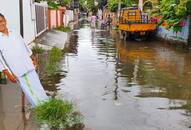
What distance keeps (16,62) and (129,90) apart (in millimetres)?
4299

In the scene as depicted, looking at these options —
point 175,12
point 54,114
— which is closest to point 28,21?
point 175,12

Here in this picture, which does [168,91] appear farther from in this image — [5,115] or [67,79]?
[5,115]

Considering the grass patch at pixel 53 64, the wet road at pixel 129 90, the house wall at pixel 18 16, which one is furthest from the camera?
the grass patch at pixel 53 64

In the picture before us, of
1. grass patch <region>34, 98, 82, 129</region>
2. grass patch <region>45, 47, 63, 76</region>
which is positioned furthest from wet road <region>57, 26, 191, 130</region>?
grass patch <region>34, 98, 82, 129</region>

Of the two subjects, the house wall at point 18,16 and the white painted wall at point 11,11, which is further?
the house wall at point 18,16

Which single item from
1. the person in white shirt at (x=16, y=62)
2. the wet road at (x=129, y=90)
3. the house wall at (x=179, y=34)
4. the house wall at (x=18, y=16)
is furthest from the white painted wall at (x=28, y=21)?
the person in white shirt at (x=16, y=62)

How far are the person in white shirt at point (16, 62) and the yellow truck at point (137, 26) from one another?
64.7 ft

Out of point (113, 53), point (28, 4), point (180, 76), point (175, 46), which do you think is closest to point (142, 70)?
point (180, 76)

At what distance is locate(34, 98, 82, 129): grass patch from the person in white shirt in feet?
0.96

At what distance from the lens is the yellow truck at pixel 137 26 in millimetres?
25469

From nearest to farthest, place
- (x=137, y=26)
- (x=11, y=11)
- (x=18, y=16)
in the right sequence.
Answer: (x=11, y=11) → (x=18, y=16) → (x=137, y=26)

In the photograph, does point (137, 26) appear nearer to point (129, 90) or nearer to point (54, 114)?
point (129, 90)

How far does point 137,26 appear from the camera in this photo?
83.5 feet

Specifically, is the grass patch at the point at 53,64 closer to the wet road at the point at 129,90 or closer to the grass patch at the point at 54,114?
the wet road at the point at 129,90
